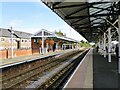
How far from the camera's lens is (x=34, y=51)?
45.4 meters

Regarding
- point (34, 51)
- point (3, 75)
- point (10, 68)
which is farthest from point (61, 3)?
point (34, 51)

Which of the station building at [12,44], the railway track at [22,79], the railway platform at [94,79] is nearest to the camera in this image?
the railway platform at [94,79]

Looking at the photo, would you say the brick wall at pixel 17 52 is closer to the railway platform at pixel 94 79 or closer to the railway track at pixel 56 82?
the railway track at pixel 56 82

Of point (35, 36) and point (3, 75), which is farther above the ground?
point (35, 36)

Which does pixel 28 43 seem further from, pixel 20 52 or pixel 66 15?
pixel 66 15

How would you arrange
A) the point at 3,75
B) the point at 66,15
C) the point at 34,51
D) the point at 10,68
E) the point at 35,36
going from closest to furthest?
the point at 66,15 → the point at 3,75 → the point at 10,68 → the point at 34,51 → the point at 35,36

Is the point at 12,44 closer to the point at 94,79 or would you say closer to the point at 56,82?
the point at 56,82

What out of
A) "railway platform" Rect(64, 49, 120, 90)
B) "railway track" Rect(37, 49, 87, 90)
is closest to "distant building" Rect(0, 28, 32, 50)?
"railway track" Rect(37, 49, 87, 90)

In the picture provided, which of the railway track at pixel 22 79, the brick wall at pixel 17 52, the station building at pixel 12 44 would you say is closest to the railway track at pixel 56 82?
the railway track at pixel 22 79

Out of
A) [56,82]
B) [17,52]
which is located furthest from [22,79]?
[17,52]

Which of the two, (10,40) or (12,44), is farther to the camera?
(10,40)

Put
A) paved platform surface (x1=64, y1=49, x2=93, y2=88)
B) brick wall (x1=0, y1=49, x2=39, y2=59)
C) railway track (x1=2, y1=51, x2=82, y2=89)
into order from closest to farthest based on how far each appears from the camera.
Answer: paved platform surface (x1=64, y1=49, x2=93, y2=88) → railway track (x1=2, y1=51, x2=82, y2=89) → brick wall (x1=0, y1=49, x2=39, y2=59)

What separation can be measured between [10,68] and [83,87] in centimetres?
1129

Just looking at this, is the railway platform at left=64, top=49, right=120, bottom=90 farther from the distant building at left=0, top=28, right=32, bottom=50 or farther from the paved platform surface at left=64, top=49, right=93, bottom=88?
the distant building at left=0, top=28, right=32, bottom=50
